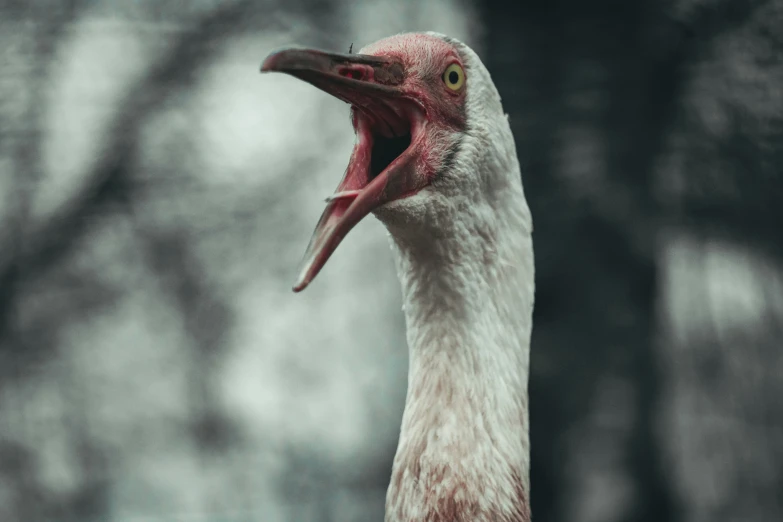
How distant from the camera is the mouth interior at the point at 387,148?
55.8 inches

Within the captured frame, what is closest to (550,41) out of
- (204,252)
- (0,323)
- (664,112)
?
(664,112)

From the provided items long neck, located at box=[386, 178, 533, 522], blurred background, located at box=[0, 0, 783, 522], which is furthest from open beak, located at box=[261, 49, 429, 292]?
blurred background, located at box=[0, 0, 783, 522]

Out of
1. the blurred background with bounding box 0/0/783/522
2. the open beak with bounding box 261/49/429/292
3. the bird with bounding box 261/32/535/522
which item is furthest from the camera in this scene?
the blurred background with bounding box 0/0/783/522

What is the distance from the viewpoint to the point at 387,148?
1434 millimetres

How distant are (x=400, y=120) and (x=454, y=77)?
0.12 meters

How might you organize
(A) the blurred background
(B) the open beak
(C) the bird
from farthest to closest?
(A) the blurred background < (C) the bird < (B) the open beak

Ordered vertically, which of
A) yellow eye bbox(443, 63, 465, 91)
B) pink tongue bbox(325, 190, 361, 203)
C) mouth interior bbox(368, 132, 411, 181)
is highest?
yellow eye bbox(443, 63, 465, 91)

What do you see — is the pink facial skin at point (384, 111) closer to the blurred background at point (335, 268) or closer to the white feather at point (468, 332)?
the white feather at point (468, 332)

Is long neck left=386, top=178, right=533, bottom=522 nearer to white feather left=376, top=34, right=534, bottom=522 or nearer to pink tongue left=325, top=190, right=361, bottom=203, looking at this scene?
white feather left=376, top=34, right=534, bottom=522

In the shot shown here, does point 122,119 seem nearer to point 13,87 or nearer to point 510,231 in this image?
point 13,87

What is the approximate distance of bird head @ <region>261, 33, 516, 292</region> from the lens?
1226mm

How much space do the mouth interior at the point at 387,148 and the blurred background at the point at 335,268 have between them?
181 cm

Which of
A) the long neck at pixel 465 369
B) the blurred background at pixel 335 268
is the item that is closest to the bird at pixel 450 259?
the long neck at pixel 465 369

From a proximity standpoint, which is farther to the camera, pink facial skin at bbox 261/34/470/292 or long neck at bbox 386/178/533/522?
long neck at bbox 386/178/533/522
